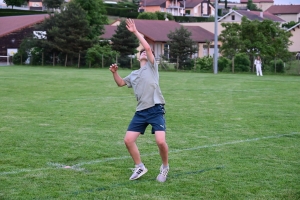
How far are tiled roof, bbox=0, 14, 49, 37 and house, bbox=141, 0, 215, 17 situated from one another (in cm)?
5529

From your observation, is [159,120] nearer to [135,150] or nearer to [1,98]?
[135,150]

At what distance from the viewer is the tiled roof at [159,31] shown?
6912 cm

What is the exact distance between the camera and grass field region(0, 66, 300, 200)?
727cm

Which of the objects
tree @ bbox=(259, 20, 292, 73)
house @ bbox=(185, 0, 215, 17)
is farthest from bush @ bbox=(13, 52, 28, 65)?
house @ bbox=(185, 0, 215, 17)

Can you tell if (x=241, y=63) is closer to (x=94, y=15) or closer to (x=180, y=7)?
(x=94, y=15)

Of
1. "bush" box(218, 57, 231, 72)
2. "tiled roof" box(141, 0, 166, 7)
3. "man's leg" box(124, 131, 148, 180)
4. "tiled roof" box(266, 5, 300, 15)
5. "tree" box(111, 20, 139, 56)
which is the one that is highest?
"tiled roof" box(141, 0, 166, 7)

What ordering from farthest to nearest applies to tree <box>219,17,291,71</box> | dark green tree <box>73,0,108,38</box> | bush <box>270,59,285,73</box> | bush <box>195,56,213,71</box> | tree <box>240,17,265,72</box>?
dark green tree <box>73,0,108,38</box>, tree <box>240,17,265,72</box>, tree <box>219,17,291,71</box>, bush <box>195,56,213,71</box>, bush <box>270,59,285,73</box>

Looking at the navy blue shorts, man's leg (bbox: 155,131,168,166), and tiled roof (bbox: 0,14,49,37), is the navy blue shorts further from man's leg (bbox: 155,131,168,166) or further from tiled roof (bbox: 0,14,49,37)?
tiled roof (bbox: 0,14,49,37)

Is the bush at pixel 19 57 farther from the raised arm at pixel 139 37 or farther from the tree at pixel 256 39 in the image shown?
the raised arm at pixel 139 37

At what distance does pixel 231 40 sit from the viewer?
51.8m

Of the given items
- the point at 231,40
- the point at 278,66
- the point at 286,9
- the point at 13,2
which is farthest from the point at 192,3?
the point at 278,66

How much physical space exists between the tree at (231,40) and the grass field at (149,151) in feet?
110

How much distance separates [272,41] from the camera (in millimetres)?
51031

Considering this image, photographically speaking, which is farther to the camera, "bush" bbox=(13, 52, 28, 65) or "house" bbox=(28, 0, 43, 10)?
"house" bbox=(28, 0, 43, 10)
